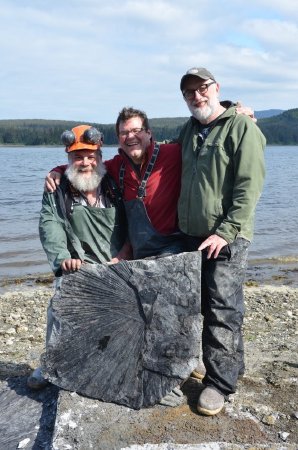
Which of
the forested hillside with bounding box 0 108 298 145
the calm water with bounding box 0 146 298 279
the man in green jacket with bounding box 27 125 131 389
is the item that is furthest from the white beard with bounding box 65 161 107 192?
the forested hillside with bounding box 0 108 298 145

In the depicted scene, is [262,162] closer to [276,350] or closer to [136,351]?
[136,351]

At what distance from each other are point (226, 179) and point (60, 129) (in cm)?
13478

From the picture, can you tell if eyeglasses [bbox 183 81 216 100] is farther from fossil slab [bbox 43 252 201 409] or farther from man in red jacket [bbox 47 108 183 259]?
fossil slab [bbox 43 252 201 409]

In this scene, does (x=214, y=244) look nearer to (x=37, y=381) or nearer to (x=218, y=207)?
(x=218, y=207)

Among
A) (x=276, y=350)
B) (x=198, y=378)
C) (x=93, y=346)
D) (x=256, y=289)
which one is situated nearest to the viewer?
(x=93, y=346)

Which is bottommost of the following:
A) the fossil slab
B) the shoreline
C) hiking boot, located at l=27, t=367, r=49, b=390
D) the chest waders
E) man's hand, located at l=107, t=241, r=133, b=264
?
the shoreline

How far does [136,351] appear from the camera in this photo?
494 centimetres

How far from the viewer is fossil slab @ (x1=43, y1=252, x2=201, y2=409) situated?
483 cm

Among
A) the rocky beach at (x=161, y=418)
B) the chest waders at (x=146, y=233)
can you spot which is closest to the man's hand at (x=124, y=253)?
the chest waders at (x=146, y=233)

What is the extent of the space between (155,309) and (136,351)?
42cm

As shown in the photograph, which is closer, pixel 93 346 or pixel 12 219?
pixel 93 346

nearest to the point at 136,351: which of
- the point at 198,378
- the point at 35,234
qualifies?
the point at 198,378

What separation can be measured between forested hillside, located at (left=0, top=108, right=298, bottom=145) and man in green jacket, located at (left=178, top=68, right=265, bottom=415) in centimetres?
10905

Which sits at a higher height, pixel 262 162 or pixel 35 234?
pixel 262 162
